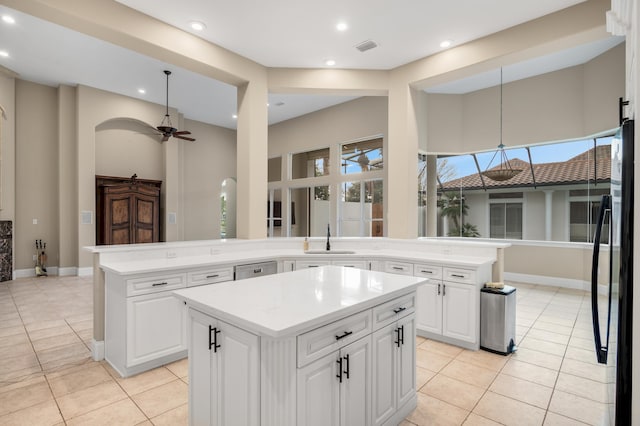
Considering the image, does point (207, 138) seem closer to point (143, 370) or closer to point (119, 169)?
point (119, 169)

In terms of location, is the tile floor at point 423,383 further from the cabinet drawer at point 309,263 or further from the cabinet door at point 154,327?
the cabinet drawer at point 309,263

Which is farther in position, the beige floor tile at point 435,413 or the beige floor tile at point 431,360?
the beige floor tile at point 431,360

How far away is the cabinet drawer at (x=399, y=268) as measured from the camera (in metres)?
3.78

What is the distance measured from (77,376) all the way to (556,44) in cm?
578

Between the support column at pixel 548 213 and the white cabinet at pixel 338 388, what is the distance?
645cm

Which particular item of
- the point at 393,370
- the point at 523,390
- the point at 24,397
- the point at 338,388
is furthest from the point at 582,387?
the point at 24,397

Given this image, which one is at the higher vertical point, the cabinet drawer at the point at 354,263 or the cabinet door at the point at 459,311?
the cabinet drawer at the point at 354,263

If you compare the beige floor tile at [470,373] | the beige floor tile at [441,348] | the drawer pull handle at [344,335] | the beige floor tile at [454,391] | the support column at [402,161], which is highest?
the support column at [402,161]

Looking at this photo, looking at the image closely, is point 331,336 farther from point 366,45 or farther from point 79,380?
point 366,45

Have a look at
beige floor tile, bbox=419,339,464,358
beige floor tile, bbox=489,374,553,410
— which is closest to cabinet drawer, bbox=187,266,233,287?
beige floor tile, bbox=419,339,464,358

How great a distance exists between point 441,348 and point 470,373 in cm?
55

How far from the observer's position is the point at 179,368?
290cm

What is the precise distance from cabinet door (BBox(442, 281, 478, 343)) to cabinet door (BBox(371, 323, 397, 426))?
5.44ft

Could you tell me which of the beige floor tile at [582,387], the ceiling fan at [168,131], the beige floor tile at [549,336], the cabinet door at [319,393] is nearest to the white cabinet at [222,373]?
the cabinet door at [319,393]
